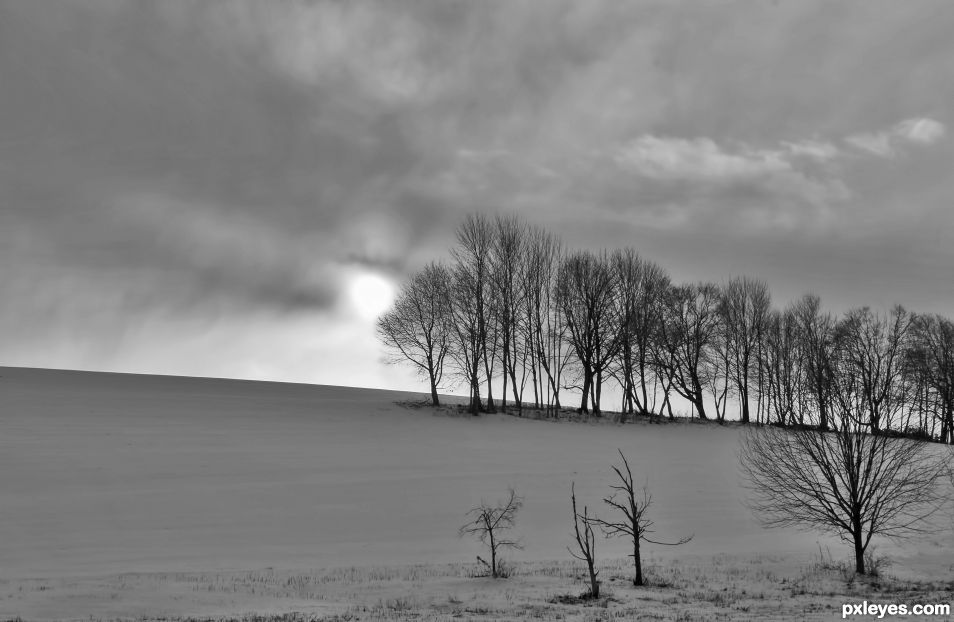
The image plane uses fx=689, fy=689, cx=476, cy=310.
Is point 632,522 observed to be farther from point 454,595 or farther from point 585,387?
point 585,387

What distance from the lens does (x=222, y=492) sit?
27844 mm

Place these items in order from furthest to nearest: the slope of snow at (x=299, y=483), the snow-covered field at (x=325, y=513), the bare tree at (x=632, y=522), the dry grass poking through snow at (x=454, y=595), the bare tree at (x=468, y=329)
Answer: the bare tree at (x=468, y=329) < the slope of snow at (x=299, y=483) < the bare tree at (x=632, y=522) < the snow-covered field at (x=325, y=513) < the dry grass poking through snow at (x=454, y=595)

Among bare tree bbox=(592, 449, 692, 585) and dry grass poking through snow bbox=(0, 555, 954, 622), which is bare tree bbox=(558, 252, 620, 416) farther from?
dry grass poking through snow bbox=(0, 555, 954, 622)

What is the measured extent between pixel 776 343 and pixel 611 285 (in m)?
19.2

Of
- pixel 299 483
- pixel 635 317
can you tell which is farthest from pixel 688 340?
pixel 299 483

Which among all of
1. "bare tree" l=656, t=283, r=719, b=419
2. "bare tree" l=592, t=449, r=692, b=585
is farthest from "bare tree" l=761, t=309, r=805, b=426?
"bare tree" l=592, t=449, r=692, b=585

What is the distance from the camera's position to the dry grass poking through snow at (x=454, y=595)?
47.6 ft

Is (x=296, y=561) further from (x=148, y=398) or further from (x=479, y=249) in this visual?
(x=479, y=249)

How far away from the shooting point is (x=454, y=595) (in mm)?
16922

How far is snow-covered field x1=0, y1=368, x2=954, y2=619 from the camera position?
16844 mm

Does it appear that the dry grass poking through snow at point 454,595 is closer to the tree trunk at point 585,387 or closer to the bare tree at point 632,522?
the bare tree at point 632,522

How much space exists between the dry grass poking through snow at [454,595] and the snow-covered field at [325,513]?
11 cm

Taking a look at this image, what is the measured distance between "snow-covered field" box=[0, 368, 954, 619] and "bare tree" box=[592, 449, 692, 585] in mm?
733

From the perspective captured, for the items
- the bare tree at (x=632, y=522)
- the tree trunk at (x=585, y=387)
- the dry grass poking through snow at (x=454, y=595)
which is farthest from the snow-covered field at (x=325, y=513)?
the tree trunk at (x=585, y=387)
